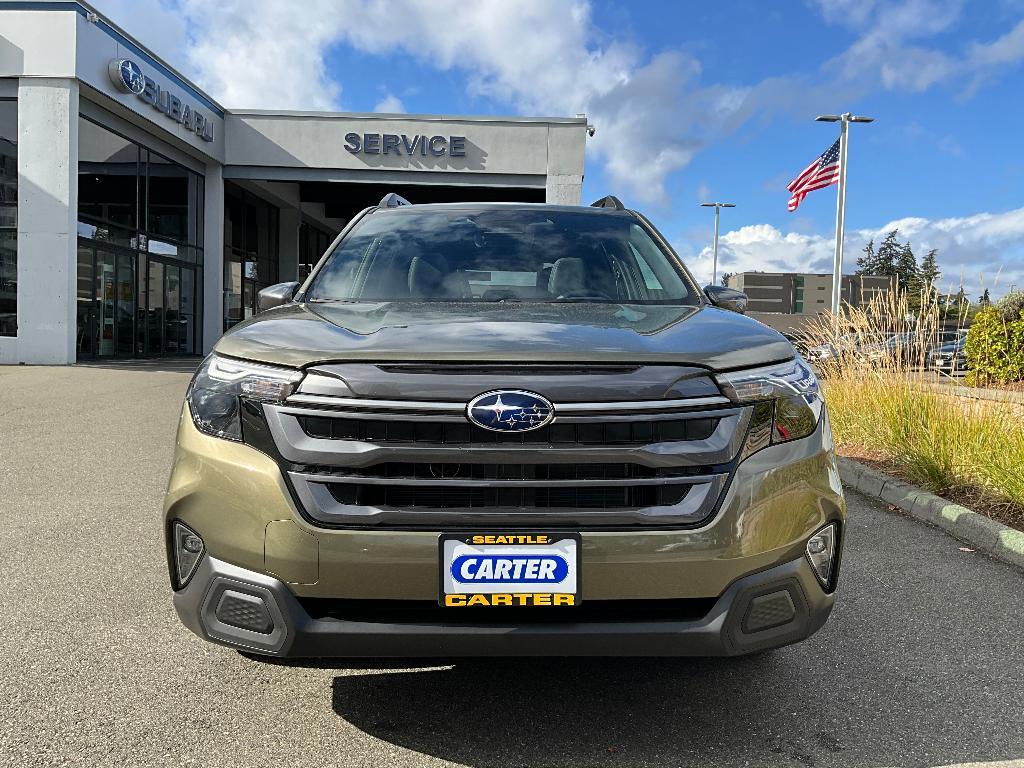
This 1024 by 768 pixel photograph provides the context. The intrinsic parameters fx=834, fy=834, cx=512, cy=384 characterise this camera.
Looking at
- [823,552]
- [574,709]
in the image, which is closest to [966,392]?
[823,552]

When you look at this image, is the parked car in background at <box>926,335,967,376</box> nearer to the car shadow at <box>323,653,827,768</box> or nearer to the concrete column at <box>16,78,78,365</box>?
the car shadow at <box>323,653,827,768</box>

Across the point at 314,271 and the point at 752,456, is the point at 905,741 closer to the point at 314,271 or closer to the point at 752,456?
the point at 752,456

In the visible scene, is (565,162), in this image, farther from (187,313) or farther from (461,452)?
(461,452)

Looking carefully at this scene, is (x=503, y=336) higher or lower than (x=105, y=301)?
lower

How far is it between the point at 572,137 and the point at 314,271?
68.9ft

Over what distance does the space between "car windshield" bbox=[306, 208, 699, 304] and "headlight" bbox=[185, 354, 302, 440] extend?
36.4 inches

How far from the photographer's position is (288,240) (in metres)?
32.1

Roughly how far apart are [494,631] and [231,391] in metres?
0.95

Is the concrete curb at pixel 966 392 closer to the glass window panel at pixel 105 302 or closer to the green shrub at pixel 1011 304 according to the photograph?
the green shrub at pixel 1011 304

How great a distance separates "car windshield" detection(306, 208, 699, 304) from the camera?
331 centimetres

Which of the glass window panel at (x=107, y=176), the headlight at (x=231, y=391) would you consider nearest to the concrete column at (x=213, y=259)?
the glass window panel at (x=107, y=176)

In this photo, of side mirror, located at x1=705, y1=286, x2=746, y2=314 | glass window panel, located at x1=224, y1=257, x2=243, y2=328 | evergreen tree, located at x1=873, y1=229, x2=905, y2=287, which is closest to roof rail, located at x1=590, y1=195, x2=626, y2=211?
side mirror, located at x1=705, y1=286, x2=746, y2=314

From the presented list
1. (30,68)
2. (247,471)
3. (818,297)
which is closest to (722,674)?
(247,471)

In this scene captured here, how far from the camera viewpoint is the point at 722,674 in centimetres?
291
